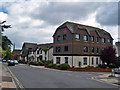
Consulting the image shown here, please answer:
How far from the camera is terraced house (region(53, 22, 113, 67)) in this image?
114 feet

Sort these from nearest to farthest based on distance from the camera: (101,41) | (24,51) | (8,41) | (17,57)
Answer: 1. (8,41)
2. (101,41)
3. (24,51)
4. (17,57)

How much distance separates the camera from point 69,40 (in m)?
35.1

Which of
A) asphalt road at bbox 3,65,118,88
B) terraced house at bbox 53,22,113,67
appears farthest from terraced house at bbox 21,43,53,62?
asphalt road at bbox 3,65,118,88

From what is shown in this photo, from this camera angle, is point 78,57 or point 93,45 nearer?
point 78,57

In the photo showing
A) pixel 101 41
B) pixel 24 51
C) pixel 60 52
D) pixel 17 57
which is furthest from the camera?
pixel 17 57

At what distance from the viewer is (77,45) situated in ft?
115

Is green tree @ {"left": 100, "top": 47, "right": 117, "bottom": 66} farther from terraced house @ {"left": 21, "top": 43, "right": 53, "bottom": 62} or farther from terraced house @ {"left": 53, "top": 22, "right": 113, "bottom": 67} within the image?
terraced house @ {"left": 21, "top": 43, "right": 53, "bottom": 62}

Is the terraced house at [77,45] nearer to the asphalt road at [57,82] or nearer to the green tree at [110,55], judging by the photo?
the green tree at [110,55]

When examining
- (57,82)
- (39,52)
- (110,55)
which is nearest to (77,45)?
(110,55)

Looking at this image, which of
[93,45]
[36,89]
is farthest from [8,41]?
[93,45]

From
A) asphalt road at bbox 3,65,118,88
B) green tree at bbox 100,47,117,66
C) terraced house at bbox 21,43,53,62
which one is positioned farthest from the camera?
terraced house at bbox 21,43,53,62

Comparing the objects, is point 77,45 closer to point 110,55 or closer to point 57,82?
point 110,55

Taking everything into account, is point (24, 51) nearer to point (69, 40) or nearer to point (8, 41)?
point (69, 40)

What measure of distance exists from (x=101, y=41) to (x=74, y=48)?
34.1 ft
